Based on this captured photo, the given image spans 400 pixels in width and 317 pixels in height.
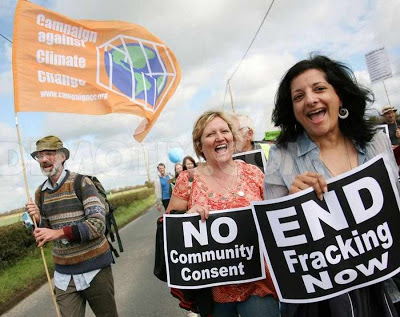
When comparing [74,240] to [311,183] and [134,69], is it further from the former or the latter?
[134,69]

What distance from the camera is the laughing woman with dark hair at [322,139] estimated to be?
1578mm

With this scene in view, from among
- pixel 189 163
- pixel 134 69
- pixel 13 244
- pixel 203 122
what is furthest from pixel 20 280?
pixel 203 122

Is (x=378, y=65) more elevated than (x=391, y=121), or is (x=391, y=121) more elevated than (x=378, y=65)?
(x=378, y=65)

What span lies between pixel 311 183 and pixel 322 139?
296 millimetres

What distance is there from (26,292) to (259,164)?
4.99 metres

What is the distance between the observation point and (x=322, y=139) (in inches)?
68.2

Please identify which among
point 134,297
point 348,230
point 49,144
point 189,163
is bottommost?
point 134,297

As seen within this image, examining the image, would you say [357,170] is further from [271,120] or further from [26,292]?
[26,292]

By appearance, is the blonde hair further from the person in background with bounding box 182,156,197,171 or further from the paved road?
the person in background with bounding box 182,156,197,171

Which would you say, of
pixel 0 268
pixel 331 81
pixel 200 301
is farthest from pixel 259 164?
pixel 0 268

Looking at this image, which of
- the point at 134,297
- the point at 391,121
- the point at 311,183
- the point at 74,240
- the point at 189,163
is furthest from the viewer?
the point at 189,163

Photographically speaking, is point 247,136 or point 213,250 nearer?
point 213,250

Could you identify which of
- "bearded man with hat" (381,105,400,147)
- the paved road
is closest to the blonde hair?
the paved road

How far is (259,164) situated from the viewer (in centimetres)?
372
